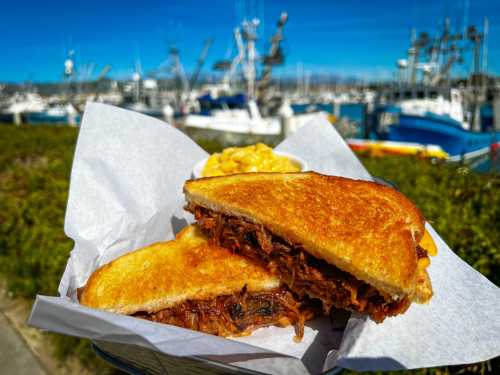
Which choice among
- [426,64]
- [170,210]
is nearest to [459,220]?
[170,210]

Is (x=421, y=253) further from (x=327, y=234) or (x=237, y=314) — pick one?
(x=237, y=314)

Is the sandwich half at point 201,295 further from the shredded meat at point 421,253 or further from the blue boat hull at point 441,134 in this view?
the blue boat hull at point 441,134

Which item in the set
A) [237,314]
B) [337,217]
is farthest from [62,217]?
[337,217]

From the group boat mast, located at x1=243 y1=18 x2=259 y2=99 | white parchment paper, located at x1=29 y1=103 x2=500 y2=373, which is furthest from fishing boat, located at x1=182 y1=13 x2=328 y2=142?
white parchment paper, located at x1=29 y1=103 x2=500 y2=373

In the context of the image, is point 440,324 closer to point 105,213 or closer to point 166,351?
point 166,351

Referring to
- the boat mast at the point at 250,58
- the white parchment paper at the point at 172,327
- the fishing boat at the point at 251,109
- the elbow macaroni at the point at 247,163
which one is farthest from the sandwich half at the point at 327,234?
the boat mast at the point at 250,58
